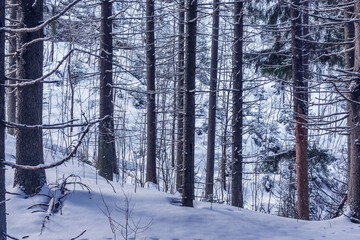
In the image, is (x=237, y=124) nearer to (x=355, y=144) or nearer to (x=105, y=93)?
(x=105, y=93)

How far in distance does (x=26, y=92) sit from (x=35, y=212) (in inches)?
74.1

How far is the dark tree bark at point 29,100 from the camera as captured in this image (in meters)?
5.93

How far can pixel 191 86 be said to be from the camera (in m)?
7.17

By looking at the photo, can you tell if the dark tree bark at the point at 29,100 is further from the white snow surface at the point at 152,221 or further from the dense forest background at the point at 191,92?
the white snow surface at the point at 152,221

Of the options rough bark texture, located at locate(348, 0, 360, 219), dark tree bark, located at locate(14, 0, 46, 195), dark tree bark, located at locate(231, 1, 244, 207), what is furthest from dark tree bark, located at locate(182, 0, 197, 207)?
dark tree bark, located at locate(231, 1, 244, 207)

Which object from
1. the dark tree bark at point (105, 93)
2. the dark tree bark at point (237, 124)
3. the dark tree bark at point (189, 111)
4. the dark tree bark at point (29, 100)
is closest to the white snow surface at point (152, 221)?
the dark tree bark at point (189, 111)

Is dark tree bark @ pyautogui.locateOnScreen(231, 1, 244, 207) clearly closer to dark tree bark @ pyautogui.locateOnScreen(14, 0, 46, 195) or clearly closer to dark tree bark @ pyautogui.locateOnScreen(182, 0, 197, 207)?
dark tree bark @ pyautogui.locateOnScreen(182, 0, 197, 207)

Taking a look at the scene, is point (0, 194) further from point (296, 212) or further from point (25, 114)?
point (296, 212)

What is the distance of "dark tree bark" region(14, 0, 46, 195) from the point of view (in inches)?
233

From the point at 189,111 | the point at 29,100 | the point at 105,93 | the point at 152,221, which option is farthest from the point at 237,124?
the point at 29,100

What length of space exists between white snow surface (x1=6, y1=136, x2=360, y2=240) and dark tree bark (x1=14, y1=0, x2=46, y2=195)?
1.68 feet

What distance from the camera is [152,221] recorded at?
5.94 m

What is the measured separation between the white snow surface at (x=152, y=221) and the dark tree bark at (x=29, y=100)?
1.68 ft

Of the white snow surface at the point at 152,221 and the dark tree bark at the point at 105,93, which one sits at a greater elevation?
the dark tree bark at the point at 105,93
